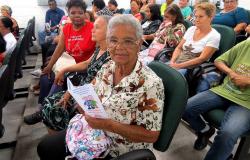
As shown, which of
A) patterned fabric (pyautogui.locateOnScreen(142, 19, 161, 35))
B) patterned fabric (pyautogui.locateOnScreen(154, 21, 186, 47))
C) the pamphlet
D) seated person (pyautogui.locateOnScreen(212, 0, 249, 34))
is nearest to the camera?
the pamphlet

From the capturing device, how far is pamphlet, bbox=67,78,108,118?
3.38ft

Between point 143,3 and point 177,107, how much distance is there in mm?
4658

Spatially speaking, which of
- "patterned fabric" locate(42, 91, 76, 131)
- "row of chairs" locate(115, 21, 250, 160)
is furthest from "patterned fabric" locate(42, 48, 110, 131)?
"row of chairs" locate(115, 21, 250, 160)

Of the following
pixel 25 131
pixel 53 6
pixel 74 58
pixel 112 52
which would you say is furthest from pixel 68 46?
pixel 53 6

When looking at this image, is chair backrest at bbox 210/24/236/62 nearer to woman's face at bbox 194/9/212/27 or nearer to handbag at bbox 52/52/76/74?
woman's face at bbox 194/9/212/27

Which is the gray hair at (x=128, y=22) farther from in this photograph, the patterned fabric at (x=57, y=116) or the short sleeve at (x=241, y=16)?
the short sleeve at (x=241, y=16)

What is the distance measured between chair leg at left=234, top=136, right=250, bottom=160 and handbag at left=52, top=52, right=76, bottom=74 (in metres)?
1.46

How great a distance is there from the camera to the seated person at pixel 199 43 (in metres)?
2.22

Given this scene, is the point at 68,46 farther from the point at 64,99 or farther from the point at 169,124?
the point at 169,124

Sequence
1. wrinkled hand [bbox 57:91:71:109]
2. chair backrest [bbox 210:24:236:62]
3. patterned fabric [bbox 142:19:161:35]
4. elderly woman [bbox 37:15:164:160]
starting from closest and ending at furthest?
elderly woman [bbox 37:15:164:160] → wrinkled hand [bbox 57:91:71:109] → chair backrest [bbox 210:24:236:62] → patterned fabric [bbox 142:19:161:35]

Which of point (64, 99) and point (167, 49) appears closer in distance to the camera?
point (64, 99)

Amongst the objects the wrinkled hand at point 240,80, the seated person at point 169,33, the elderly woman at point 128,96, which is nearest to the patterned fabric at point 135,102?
the elderly woman at point 128,96

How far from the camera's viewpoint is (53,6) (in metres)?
6.11

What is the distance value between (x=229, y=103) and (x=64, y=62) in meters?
1.39
